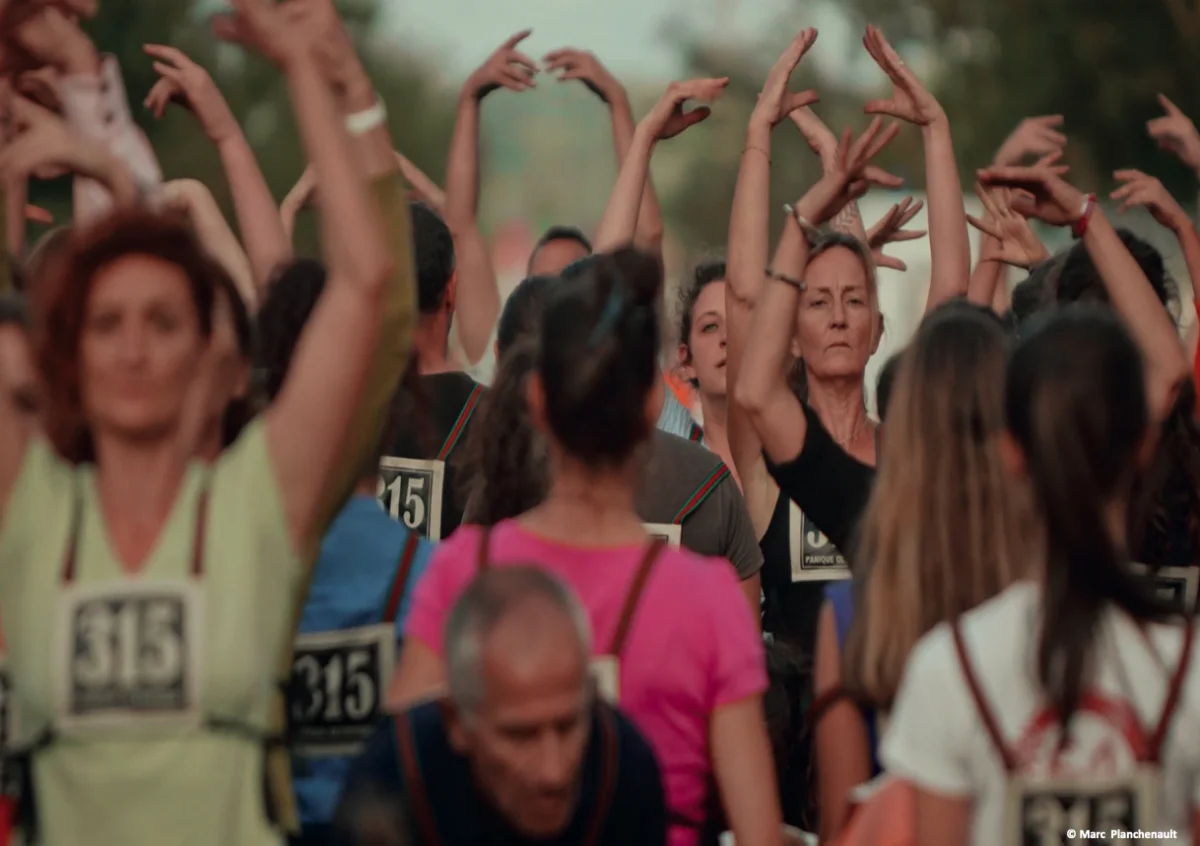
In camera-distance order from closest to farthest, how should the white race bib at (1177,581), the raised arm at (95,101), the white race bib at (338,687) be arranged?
1. the white race bib at (338,687)
2. the raised arm at (95,101)
3. the white race bib at (1177,581)

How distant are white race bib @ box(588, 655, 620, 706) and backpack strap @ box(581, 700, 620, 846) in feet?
1.15

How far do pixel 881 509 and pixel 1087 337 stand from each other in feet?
2.48

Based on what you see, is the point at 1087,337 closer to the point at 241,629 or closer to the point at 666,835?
the point at 666,835

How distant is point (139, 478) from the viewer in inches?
145

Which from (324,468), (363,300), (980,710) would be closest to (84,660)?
(324,468)

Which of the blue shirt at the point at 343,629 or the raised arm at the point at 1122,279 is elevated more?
the raised arm at the point at 1122,279

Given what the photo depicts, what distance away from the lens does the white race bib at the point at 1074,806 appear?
3.27 m

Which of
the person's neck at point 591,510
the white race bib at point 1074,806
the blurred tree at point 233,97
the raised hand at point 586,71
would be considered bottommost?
the white race bib at point 1074,806

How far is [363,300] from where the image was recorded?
369 centimetres

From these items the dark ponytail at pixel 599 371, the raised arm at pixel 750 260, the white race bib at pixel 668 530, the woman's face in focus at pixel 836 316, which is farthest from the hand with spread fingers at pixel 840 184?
the dark ponytail at pixel 599 371

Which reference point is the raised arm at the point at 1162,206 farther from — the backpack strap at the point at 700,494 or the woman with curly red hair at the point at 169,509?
the woman with curly red hair at the point at 169,509

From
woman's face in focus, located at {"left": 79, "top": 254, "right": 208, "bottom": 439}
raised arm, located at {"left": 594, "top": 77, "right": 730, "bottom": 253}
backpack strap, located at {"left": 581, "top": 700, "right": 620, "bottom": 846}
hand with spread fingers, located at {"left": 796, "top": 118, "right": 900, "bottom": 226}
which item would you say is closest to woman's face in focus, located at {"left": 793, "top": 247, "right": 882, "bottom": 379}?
raised arm, located at {"left": 594, "top": 77, "right": 730, "bottom": 253}

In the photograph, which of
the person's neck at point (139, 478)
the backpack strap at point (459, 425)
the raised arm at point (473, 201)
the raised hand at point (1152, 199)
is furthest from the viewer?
the raised arm at point (473, 201)

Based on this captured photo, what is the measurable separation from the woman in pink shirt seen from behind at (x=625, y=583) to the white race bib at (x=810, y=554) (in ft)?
6.28
